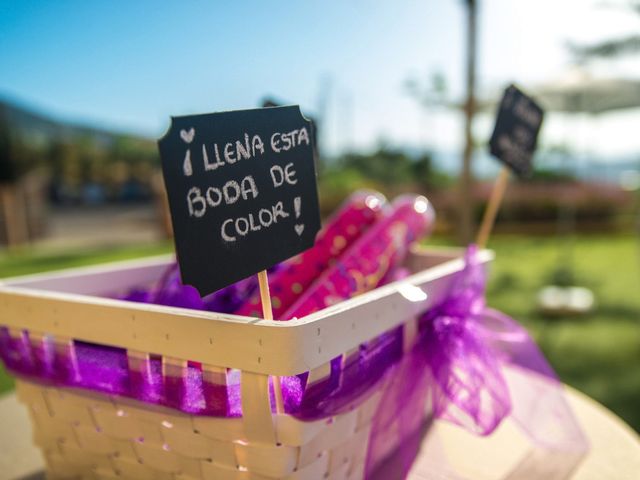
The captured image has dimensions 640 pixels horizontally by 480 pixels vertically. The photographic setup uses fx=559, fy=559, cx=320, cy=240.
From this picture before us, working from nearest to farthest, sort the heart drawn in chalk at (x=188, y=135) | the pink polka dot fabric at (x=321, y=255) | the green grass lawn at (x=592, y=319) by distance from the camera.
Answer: the heart drawn in chalk at (x=188, y=135)
the pink polka dot fabric at (x=321, y=255)
the green grass lawn at (x=592, y=319)

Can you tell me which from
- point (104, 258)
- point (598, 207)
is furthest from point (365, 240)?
point (598, 207)

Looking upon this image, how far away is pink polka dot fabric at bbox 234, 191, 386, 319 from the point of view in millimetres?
964

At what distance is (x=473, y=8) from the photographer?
13.4 ft

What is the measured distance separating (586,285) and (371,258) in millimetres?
3351

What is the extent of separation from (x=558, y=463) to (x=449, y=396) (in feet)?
0.66

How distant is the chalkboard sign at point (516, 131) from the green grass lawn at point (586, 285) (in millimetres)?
1080

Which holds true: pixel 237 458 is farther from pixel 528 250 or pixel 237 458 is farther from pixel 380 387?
pixel 528 250

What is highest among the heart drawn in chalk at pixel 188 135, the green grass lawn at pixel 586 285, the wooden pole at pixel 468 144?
the heart drawn in chalk at pixel 188 135

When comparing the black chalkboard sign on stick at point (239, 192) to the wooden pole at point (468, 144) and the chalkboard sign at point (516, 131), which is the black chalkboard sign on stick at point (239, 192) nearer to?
the chalkboard sign at point (516, 131)

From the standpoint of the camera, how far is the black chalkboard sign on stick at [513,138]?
3.52 ft

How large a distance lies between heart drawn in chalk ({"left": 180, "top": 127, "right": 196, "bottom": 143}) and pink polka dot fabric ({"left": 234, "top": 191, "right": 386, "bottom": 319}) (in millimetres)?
408

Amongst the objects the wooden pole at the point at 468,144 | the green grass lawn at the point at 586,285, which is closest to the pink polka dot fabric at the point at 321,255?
the green grass lawn at the point at 586,285

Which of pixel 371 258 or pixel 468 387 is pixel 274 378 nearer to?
pixel 468 387

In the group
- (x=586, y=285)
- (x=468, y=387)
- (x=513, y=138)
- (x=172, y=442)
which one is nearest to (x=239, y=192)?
(x=172, y=442)
